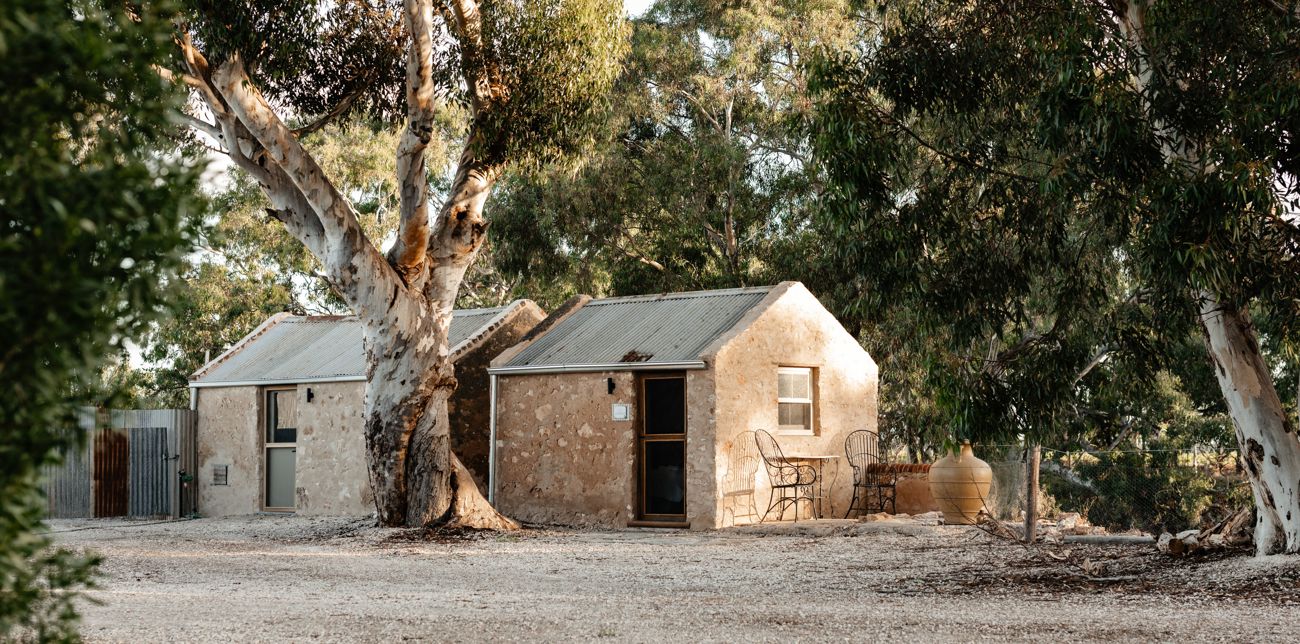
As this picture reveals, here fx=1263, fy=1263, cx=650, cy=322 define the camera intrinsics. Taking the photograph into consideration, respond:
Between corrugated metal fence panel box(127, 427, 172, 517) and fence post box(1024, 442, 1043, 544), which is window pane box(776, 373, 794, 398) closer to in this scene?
fence post box(1024, 442, 1043, 544)

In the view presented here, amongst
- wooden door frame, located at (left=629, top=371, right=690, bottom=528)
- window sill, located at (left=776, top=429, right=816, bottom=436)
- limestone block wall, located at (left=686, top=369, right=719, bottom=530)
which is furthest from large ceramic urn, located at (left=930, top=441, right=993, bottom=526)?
wooden door frame, located at (left=629, top=371, right=690, bottom=528)

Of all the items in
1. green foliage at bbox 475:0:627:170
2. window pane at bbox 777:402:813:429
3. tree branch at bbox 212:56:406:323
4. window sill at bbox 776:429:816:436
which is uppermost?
green foliage at bbox 475:0:627:170

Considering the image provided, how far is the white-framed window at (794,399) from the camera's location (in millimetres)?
17750

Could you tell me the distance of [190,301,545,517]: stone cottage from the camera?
1945 cm

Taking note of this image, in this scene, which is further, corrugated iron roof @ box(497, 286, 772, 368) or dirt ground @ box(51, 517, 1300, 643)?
corrugated iron roof @ box(497, 286, 772, 368)

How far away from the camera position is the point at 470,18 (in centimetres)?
1530

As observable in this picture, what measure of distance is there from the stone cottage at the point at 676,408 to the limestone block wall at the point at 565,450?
0.8 inches

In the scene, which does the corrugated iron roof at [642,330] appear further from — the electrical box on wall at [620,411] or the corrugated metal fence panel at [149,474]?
the corrugated metal fence panel at [149,474]

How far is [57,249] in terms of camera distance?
3127 millimetres

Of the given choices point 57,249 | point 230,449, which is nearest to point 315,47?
point 230,449

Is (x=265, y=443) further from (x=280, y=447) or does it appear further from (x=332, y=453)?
(x=332, y=453)

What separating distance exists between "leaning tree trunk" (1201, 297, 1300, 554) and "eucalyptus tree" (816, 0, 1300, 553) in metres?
0.02

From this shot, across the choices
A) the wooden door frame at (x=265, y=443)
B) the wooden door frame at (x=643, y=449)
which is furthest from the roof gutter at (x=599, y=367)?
the wooden door frame at (x=265, y=443)

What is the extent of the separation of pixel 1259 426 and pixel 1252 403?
0.20 m
